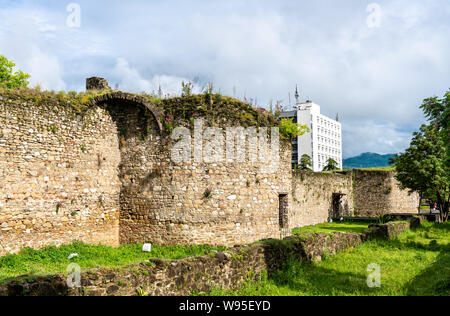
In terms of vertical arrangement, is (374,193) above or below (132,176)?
below

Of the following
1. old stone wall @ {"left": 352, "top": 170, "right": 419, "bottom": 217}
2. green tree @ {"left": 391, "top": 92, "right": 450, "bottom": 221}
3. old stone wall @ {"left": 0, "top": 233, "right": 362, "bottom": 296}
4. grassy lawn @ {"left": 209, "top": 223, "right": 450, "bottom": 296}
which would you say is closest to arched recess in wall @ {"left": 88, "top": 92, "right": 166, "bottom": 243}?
old stone wall @ {"left": 0, "top": 233, "right": 362, "bottom": 296}

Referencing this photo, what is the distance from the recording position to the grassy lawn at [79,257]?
9453 millimetres

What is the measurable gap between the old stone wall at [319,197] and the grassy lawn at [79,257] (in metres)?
12.3

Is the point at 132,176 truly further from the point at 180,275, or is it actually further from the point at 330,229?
the point at 330,229

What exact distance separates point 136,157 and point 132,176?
78 centimetres

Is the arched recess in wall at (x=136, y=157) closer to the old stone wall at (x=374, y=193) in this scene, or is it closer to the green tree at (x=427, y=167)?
the green tree at (x=427, y=167)

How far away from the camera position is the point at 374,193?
33188mm

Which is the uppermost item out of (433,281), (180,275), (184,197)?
(184,197)

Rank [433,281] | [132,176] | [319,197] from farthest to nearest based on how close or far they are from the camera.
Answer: [319,197] → [132,176] → [433,281]

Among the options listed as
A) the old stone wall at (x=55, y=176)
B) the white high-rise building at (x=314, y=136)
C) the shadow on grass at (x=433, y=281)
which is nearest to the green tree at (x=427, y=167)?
the shadow on grass at (x=433, y=281)

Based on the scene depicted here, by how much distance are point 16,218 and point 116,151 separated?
4.55 meters

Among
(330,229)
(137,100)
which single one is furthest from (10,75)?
(330,229)
